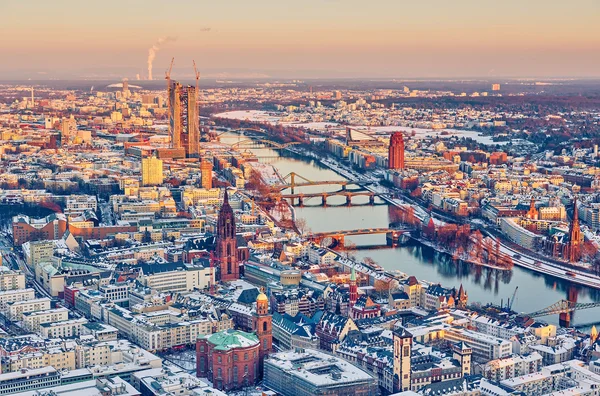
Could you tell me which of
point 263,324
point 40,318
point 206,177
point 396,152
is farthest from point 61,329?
point 396,152

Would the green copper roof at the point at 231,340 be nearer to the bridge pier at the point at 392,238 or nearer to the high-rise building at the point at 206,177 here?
the bridge pier at the point at 392,238

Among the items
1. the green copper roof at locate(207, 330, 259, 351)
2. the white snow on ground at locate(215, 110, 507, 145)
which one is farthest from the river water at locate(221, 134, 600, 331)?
the white snow on ground at locate(215, 110, 507, 145)

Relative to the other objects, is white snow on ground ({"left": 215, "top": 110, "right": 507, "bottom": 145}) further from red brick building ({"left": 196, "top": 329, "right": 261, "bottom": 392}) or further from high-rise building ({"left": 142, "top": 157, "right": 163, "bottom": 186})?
red brick building ({"left": 196, "top": 329, "right": 261, "bottom": 392})

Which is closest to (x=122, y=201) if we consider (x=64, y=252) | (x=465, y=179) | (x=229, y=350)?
(x=64, y=252)

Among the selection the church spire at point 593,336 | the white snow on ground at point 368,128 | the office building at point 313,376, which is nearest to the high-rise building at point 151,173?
the office building at point 313,376

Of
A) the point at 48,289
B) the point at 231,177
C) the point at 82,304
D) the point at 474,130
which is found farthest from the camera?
the point at 474,130

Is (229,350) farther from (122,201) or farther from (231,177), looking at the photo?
(231,177)
